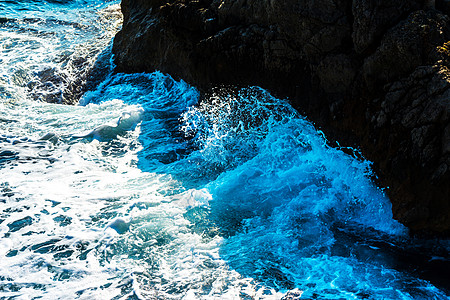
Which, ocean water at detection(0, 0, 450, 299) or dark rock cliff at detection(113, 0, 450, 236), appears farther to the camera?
dark rock cliff at detection(113, 0, 450, 236)

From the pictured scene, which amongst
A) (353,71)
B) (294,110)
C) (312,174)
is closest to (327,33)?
(353,71)

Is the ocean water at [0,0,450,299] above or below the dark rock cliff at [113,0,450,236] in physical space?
below

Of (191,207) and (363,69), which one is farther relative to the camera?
(191,207)

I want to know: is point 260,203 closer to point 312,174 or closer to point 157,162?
point 312,174

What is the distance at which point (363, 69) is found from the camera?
209 inches

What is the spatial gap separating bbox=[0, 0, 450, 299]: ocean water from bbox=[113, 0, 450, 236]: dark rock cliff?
296 mm

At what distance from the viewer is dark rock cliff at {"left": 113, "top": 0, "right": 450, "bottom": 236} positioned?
4.72m

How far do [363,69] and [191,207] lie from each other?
2603 millimetres

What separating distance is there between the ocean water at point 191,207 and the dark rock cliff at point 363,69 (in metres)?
0.30

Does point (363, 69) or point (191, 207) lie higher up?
point (363, 69)

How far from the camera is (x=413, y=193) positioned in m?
4.81

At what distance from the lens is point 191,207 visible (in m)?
5.66

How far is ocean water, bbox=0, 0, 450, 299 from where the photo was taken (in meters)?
4.55

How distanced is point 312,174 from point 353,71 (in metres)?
1.37
